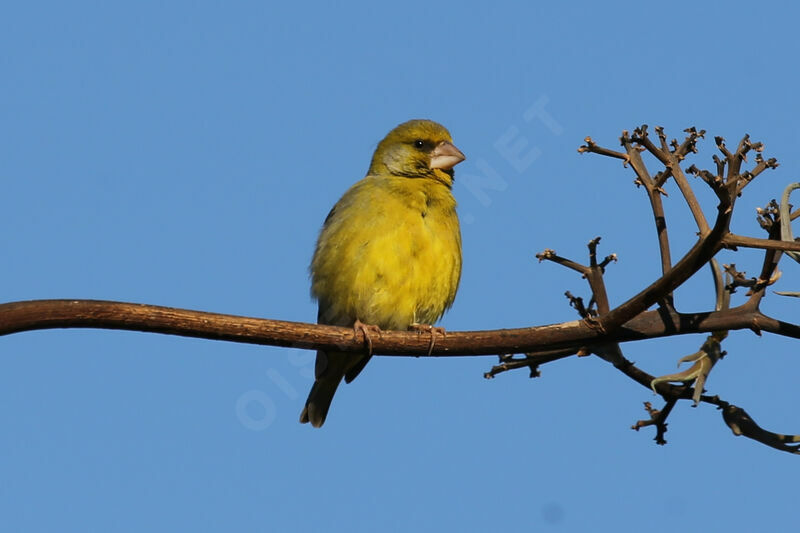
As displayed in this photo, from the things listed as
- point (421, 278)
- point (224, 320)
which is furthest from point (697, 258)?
point (421, 278)

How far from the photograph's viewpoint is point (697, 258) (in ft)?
12.9

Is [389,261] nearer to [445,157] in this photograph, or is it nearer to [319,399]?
[445,157]

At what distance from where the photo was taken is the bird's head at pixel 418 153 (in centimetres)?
705

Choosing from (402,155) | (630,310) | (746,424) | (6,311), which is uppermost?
(402,155)

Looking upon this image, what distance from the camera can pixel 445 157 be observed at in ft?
23.2

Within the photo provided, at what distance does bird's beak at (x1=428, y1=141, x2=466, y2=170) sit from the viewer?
7055mm

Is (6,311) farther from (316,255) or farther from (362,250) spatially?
(316,255)

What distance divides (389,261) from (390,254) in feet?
0.15

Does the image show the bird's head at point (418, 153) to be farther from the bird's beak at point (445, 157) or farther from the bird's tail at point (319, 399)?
the bird's tail at point (319, 399)

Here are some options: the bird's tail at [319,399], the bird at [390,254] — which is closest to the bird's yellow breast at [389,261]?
the bird at [390,254]

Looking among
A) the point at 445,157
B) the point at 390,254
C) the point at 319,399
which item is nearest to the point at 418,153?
the point at 445,157

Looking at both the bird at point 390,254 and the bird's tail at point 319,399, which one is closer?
the bird at point 390,254

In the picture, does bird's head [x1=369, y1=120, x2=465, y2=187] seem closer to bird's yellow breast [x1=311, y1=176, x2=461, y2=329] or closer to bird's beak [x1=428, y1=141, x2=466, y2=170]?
bird's beak [x1=428, y1=141, x2=466, y2=170]

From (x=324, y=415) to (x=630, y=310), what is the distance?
11.5 ft
